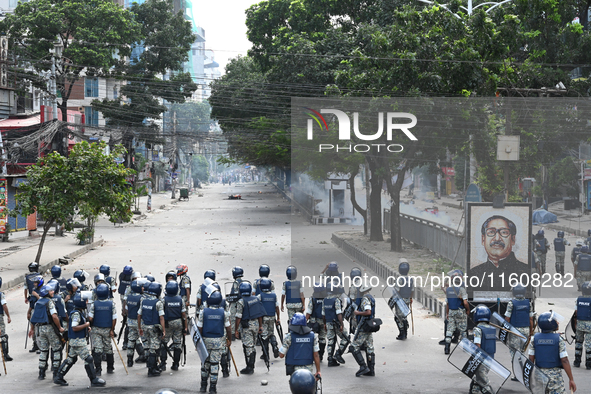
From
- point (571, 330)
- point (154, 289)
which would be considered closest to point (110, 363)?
point (154, 289)

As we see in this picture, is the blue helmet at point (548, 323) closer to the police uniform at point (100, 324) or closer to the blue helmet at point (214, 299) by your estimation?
the blue helmet at point (214, 299)

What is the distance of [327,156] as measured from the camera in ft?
90.6

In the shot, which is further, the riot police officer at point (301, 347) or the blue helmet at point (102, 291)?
the blue helmet at point (102, 291)

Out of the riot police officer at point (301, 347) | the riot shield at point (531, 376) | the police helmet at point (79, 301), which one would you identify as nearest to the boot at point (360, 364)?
the riot police officer at point (301, 347)

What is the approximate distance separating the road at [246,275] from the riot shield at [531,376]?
45.7 inches

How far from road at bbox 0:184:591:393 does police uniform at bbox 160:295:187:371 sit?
321 millimetres

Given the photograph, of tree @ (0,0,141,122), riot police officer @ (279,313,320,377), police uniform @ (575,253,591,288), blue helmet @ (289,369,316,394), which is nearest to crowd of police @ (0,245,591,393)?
riot police officer @ (279,313,320,377)

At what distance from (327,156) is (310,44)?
4.73m

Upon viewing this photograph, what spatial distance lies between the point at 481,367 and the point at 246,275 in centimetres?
1261

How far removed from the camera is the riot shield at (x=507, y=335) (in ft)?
28.5

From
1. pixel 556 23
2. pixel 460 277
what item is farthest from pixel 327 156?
pixel 460 277

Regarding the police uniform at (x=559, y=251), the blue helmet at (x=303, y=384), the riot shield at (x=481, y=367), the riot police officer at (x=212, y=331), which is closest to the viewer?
the blue helmet at (x=303, y=384)

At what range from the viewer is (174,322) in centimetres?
988

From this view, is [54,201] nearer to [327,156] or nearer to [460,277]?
[327,156]
